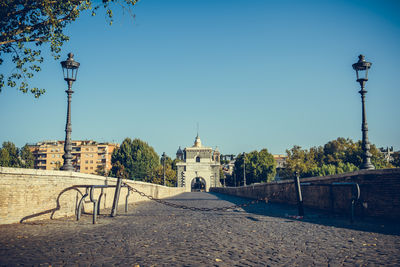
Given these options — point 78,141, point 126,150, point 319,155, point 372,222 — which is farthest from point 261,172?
point 78,141

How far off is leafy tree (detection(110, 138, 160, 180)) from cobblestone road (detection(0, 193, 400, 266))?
5905 centimetres

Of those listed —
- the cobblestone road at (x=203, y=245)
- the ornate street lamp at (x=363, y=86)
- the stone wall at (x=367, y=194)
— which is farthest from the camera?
the ornate street lamp at (x=363, y=86)

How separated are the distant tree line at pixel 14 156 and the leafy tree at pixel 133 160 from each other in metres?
22.0

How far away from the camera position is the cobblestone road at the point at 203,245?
3.88 meters

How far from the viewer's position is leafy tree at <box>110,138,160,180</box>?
213 feet

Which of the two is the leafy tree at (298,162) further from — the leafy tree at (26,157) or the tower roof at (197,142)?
the leafy tree at (26,157)

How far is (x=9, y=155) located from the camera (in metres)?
69.9

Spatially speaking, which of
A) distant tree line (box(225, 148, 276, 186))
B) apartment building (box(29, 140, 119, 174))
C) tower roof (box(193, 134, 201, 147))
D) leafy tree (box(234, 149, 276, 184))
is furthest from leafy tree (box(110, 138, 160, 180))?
apartment building (box(29, 140, 119, 174))

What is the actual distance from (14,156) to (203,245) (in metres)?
77.4

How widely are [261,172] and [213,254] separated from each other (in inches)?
2682

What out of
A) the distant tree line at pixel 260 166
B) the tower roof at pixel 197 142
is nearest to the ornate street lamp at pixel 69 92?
the distant tree line at pixel 260 166

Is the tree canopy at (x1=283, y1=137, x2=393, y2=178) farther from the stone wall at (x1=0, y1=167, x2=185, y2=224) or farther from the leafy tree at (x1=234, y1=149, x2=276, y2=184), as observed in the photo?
the stone wall at (x1=0, y1=167, x2=185, y2=224)

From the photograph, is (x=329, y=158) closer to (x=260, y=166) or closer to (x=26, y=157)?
(x=260, y=166)

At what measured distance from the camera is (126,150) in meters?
65.8
